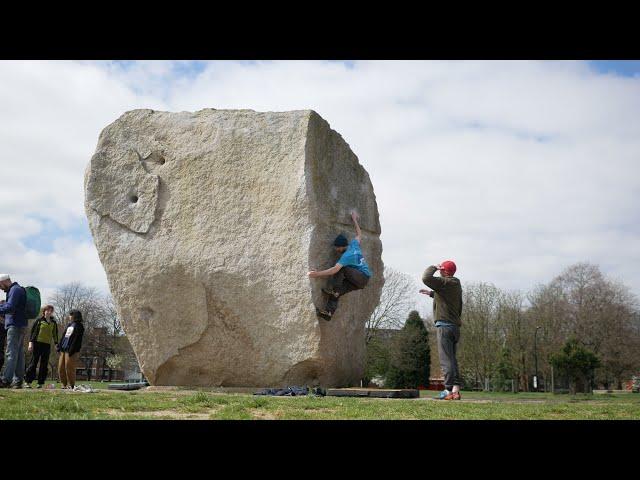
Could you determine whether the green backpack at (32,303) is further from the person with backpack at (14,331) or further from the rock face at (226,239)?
the rock face at (226,239)

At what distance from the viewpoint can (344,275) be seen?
355 inches

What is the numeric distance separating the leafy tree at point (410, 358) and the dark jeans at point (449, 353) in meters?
18.8

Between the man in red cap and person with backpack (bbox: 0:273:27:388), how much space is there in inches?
232

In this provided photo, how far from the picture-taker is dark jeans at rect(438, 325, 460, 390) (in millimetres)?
8062

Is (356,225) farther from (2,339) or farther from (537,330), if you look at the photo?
(537,330)

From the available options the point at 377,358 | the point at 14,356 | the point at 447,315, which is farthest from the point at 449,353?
the point at 377,358

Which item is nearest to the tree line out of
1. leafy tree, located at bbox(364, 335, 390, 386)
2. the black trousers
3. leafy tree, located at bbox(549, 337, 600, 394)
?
leafy tree, located at bbox(364, 335, 390, 386)

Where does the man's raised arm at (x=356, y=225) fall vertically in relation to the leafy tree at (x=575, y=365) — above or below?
above

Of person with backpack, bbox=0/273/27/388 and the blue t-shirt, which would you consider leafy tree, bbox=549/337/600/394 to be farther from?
person with backpack, bbox=0/273/27/388

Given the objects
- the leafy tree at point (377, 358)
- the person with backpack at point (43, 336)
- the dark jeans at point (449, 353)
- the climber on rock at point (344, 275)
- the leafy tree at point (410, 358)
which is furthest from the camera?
the leafy tree at point (377, 358)

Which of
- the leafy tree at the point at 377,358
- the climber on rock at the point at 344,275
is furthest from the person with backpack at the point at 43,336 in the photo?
the leafy tree at the point at 377,358

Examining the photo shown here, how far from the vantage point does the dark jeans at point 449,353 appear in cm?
806
